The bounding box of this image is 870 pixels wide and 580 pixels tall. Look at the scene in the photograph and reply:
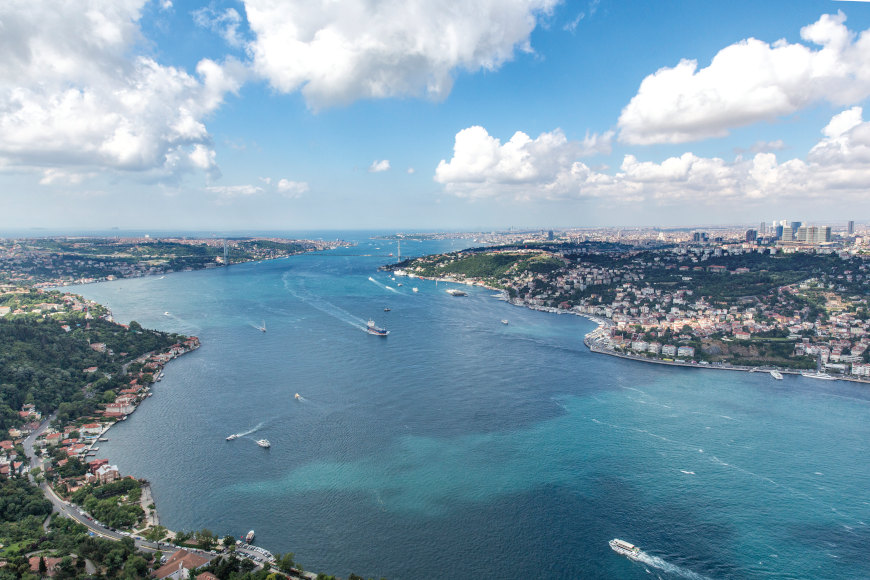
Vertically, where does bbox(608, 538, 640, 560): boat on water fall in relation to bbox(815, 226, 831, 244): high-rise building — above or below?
below

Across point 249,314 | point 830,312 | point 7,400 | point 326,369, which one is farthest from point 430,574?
point 830,312

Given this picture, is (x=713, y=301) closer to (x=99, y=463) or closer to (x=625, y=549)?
(x=625, y=549)

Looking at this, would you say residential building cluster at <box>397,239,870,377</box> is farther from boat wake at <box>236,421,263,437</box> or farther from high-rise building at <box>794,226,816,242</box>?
high-rise building at <box>794,226,816,242</box>

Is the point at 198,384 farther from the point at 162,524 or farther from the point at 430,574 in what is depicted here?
the point at 430,574

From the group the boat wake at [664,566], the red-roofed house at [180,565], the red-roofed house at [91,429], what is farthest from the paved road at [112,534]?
the boat wake at [664,566]

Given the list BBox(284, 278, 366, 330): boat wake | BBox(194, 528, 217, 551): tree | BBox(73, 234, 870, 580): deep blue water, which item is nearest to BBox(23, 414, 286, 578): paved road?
BBox(194, 528, 217, 551): tree
